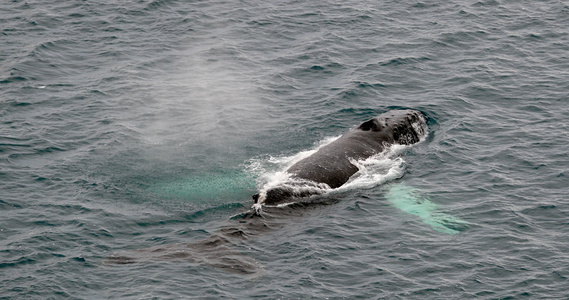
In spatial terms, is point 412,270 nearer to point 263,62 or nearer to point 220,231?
point 220,231

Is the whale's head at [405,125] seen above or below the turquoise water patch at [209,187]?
above

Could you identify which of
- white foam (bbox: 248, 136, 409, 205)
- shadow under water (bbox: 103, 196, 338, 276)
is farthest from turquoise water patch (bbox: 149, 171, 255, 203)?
shadow under water (bbox: 103, 196, 338, 276)

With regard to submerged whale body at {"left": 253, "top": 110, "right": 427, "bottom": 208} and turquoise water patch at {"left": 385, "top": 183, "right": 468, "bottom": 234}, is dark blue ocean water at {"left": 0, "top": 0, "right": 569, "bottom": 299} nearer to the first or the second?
turquoise water patch at {"left": 385, "top": 183, "right": 468, "bottom": 234}

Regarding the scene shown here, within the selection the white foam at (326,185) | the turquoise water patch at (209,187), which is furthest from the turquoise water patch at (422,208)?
the turquoise water patch at (209,187)

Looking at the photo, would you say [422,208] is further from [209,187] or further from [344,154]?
[209,187]

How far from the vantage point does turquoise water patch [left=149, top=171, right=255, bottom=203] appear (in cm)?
3656

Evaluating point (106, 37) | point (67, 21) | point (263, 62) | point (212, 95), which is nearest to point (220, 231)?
point (212, 95)

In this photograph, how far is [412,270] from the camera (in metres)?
30.3

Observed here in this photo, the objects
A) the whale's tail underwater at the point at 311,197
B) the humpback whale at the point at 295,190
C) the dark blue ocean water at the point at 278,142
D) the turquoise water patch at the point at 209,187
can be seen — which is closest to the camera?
the dark blue ocean water at the point at 278,142

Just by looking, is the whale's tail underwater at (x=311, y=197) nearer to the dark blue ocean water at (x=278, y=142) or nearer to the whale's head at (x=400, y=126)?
the whale's head at (x=400, y=126)

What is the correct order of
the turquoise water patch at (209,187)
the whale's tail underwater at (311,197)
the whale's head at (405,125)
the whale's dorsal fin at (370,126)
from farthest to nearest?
1. the whale's head at (405,125)
2. the whale's dorsal fin at (370,126)
3. the turquoise water patch at (209,187)
4. the whale's tail underwater at (311,197)

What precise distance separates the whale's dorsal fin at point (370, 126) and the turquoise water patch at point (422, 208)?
5143 millimetres

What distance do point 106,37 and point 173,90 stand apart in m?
10.3

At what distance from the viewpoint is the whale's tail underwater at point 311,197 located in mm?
30453
